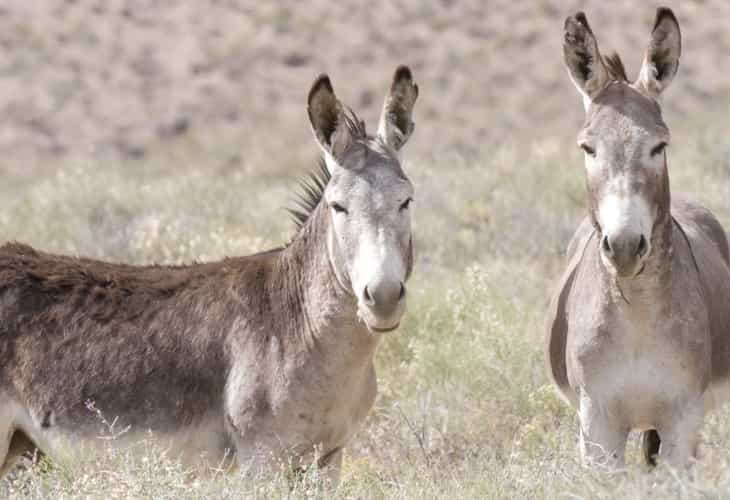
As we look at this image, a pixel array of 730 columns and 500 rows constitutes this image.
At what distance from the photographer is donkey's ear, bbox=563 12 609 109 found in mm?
5883

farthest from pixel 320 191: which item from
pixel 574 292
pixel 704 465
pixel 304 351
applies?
pixel 704 465

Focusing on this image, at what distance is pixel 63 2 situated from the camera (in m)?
26.3

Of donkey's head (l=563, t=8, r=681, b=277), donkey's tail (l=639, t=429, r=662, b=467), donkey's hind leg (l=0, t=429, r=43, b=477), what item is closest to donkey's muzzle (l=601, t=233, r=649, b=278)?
donkey's head (l=563, t=8, r=681, b=277)

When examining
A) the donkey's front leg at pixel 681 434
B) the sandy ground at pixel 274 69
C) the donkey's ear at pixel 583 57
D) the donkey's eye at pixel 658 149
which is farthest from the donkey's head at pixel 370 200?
the sandy ground at pixel 274 69

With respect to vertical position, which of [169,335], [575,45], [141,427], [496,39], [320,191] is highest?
[496,39]

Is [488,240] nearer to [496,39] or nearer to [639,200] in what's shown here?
[639,200]

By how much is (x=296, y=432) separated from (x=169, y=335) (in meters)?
0.79

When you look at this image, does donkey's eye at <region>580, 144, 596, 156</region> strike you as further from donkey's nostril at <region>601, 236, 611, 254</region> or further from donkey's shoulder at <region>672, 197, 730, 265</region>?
donkey's shoulder at <region>672, 197, 730, 265</region>

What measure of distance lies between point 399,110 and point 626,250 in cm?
148

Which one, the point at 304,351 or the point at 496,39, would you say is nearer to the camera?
the point at 304,351

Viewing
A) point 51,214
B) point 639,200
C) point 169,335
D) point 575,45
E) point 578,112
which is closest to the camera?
point 639,200

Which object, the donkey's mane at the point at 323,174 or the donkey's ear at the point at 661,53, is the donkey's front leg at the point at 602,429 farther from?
the donkey's mane at the point at 323,174

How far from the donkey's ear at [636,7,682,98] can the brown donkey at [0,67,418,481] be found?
41.0 inches

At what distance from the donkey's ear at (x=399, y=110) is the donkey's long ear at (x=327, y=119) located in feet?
0.70
